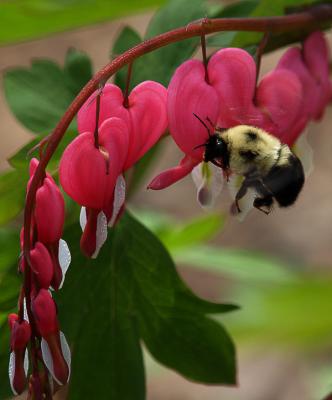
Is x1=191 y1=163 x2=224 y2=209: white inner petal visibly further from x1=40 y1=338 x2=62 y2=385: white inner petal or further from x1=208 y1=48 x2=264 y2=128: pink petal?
x1=40 y1=338 x2=62 y2=385: white inner petal

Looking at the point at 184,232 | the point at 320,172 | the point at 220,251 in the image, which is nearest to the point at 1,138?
the point at 320,172

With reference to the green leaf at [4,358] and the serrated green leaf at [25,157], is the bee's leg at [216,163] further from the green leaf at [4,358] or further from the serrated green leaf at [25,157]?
the green leaf at [4,358]

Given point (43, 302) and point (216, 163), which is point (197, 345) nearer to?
point (216, 163)

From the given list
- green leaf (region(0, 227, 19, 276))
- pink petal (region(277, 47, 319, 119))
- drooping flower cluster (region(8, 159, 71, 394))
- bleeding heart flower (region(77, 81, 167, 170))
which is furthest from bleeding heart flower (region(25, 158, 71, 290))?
pink petal (region(277, 47, 319, 119))

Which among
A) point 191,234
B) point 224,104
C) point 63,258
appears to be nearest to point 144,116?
point 224,104

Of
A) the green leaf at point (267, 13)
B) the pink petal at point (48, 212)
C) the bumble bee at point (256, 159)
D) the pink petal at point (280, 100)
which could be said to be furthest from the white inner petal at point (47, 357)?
the green leaf at point (267, 13)

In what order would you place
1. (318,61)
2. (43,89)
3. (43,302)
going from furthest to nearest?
(43,89) < (318,61) < (43,302)
